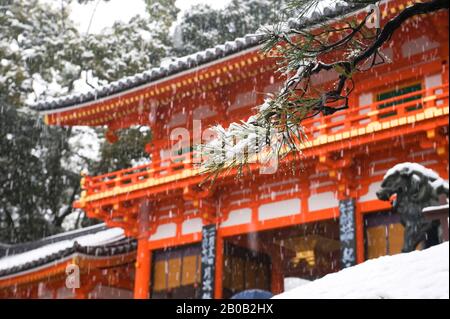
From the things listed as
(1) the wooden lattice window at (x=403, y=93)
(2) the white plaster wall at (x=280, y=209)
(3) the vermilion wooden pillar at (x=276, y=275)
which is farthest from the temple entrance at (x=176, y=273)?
(1) the wooden lattice window at (x=403, y=93)

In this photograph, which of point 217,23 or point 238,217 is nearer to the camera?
point 238,217

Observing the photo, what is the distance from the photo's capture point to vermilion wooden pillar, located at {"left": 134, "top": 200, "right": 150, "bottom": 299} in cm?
1380

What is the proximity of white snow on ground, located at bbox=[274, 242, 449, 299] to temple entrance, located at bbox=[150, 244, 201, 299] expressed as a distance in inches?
300

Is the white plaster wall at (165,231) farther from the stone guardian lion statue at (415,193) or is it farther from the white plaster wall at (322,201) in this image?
the stone guardian lion statue at (415,193)

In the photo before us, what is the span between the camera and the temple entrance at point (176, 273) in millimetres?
13295

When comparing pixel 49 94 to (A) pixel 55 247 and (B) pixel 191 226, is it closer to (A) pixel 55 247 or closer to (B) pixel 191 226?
(A) pixel 55 247

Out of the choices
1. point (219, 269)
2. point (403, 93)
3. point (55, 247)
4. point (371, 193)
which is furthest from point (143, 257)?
point (403, 93)

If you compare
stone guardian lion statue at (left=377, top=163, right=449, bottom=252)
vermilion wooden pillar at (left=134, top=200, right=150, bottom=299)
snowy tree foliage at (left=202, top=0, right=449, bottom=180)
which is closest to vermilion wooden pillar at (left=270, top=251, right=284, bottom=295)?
vermilion wooden pillar at (left=134, top=200, right=150, bottom=299)

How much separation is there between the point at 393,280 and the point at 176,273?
939 cm

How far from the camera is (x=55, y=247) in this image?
18.9 m

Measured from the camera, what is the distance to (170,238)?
13.7 m
